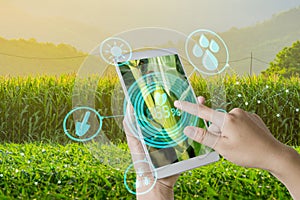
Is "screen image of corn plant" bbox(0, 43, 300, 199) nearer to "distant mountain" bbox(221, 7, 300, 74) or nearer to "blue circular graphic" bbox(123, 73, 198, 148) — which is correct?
"blue circular graphic" bbox(123, 73, 198, 148)

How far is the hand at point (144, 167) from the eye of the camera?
0.90 m

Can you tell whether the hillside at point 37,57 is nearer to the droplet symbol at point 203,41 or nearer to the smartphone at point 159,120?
the droplet symbol at point 203,41

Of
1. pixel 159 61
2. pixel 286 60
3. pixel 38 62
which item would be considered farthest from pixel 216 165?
pixel 286 60

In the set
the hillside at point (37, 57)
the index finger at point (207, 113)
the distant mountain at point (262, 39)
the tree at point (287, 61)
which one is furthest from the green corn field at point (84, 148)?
the tree at point (287, 61)

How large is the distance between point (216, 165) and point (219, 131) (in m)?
1.94

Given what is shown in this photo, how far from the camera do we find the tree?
5.50 m

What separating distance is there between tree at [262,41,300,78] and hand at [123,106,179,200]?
15.6 ft

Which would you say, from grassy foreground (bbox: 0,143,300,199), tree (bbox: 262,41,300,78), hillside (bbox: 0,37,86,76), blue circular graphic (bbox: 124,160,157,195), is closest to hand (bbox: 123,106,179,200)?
blue circular graphic (bbox: 124,160,157,195)

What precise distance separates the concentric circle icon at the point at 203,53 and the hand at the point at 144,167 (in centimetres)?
22

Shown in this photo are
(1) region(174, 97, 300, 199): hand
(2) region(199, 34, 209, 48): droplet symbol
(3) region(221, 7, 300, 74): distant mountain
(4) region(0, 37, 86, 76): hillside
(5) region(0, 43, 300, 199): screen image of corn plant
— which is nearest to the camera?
(1) region(174, 97, 300, 199): hand

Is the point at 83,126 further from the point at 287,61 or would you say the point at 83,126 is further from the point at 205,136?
the point at 287,61

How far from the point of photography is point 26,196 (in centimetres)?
223

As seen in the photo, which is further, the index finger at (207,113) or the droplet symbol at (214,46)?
the droplet symbol at (214,46)

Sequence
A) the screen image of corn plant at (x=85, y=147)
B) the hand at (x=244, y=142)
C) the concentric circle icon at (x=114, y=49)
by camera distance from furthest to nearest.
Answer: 1. the screen image of corn plant at (x=85, y=147)
2. the concentric circle icon at (x=114, y=49)
3. the hand at (x=244, y=142)
